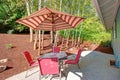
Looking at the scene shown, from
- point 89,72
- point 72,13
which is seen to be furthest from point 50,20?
point 72,13

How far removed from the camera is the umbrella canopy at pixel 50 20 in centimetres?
668

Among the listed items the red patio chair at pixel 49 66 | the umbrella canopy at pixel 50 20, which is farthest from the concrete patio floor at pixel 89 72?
the umbrella canopy at pixel 50 20

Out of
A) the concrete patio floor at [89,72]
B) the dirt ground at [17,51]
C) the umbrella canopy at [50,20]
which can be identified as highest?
the umbrella canopy at [50,20]

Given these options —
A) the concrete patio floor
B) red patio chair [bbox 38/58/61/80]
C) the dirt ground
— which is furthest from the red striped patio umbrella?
the dirt ground

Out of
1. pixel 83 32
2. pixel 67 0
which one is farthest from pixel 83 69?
pixel 83 32

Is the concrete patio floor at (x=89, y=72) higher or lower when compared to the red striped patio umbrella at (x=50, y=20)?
lower

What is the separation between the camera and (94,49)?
13.0m

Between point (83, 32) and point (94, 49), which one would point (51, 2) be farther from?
point (94, 49)

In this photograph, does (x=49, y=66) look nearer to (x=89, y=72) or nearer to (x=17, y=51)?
(x=89, y=72)

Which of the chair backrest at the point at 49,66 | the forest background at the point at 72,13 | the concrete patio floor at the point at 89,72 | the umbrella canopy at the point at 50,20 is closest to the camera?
the chair backrest at the point at 49,66

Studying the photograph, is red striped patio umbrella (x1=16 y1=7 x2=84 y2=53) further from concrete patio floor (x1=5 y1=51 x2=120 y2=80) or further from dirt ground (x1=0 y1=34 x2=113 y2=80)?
dirt ground (x1=0 y1=34 x2=113 y2=80)

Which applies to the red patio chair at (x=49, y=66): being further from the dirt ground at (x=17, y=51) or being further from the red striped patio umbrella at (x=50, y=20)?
the dirt ground at (x=17, y=51)

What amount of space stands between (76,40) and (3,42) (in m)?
4.95

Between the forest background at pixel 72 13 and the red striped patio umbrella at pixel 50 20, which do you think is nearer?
the red striped patio umbrella at pixel 50 20
